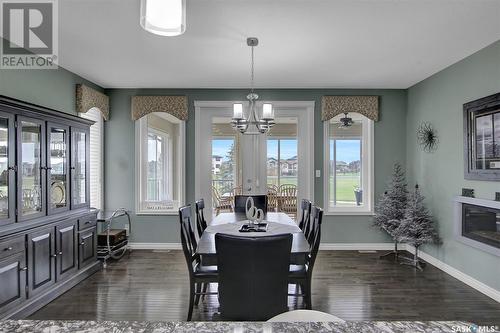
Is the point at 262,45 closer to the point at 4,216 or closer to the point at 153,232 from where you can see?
the point at 4,216

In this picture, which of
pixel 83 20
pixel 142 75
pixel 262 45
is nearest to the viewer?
pixel 83 20

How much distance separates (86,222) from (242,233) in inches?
87.2

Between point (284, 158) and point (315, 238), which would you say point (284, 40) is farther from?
point (284, 158)

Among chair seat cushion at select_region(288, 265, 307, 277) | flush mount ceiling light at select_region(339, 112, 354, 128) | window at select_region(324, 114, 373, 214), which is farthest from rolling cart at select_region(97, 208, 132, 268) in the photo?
flush mount ceiling light at select_region(339, 112, 354, 128)

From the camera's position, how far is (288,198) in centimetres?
514

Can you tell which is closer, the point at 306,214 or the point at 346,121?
the point at 306,214

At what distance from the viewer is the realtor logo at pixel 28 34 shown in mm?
2514

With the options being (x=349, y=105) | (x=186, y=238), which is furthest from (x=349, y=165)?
(x=186, y=238)

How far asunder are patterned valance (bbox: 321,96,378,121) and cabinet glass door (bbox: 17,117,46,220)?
12.8 feet

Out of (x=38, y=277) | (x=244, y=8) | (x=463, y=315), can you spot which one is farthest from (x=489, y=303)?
(x=38, y=277)

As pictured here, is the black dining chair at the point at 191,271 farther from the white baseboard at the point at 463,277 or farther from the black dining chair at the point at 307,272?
the white baseboard at the point at 463,277

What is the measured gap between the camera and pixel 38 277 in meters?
2.93

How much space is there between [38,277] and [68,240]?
53 centimetres

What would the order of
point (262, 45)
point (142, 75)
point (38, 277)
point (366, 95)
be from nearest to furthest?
point (38, 277) < point (262, 45) < point (142, 75) < point (366, 95)
